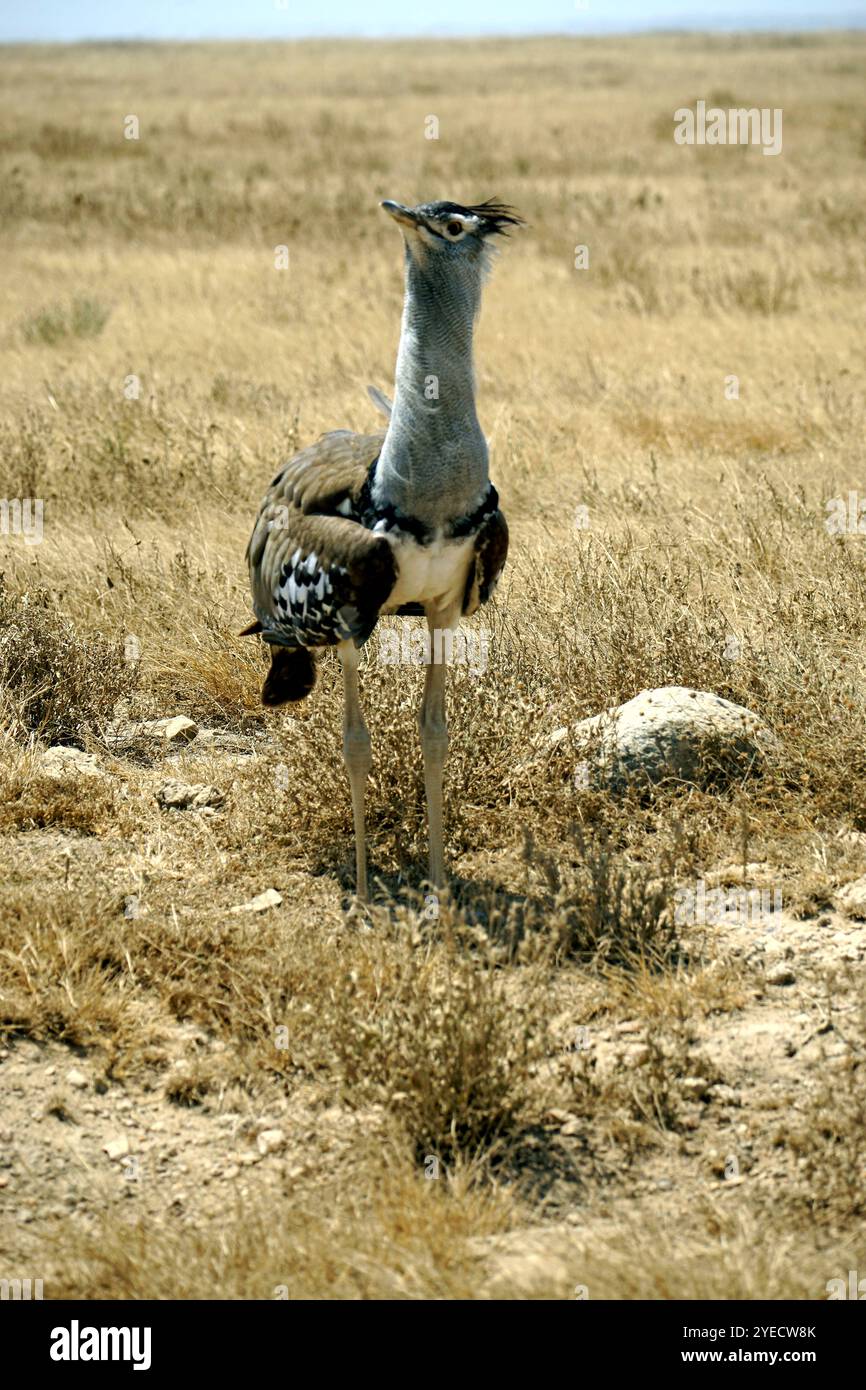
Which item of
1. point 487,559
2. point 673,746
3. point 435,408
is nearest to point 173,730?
point 487,559

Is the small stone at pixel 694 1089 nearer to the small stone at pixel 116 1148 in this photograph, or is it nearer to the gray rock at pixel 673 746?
the small stone at pixel 116 1148

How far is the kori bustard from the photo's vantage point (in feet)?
12.7

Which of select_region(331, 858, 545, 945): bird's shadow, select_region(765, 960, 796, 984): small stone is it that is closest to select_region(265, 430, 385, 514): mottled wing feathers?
select_region(331, 858, 545, 945): bird's shadow

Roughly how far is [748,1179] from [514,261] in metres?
11.8

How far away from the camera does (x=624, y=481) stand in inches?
286

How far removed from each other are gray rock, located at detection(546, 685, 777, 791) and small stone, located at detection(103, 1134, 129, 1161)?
206cm

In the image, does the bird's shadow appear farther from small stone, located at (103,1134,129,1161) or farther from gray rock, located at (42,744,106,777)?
gray rock, located at (42,744,106,777)

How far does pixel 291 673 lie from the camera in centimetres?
474

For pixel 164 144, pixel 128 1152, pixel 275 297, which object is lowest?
pixel 128 1152

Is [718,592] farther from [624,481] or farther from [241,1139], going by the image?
[241,1139]

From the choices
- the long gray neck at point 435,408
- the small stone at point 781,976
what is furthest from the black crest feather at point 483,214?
the small stone at point 781,976

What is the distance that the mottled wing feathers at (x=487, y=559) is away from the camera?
13.4ft

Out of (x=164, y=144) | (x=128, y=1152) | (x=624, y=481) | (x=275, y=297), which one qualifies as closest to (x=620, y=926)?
(x=128, y=1152)

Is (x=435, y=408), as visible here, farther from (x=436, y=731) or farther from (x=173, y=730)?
(x=173, y=730)
